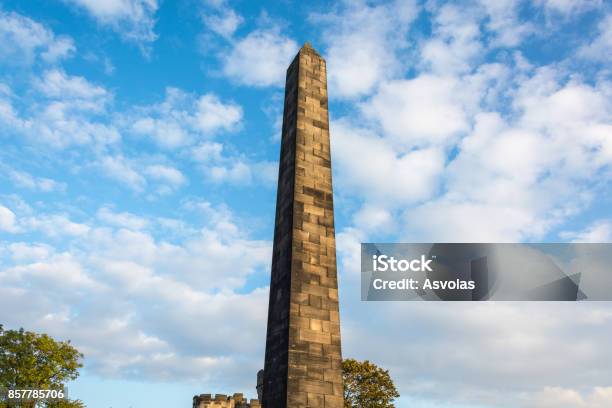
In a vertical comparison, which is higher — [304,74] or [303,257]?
[304,74]

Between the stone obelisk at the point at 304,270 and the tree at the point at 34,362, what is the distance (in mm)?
30631

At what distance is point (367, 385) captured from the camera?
119ft

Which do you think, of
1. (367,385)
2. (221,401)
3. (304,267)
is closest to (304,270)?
(304,267)

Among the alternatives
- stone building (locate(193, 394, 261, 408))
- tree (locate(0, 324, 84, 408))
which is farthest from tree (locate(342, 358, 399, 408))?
tree (locate(0, 324, 84, 408))

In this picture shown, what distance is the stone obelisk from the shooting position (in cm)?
1153

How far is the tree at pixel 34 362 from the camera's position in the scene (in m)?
35.4

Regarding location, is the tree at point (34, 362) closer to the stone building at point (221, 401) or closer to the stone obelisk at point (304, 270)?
the stone building at point (221, 401)

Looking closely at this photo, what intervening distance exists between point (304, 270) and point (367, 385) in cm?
2668

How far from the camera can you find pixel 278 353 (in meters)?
12.0

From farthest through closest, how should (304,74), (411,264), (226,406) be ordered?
(226,406)
(411,264)
(304,74)

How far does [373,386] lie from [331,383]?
26357 mm

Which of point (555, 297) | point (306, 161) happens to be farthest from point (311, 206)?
point (555, 297)

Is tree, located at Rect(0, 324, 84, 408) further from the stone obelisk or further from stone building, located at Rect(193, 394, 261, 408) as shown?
the stone obelisk

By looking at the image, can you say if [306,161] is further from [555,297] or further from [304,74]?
[555,297]
